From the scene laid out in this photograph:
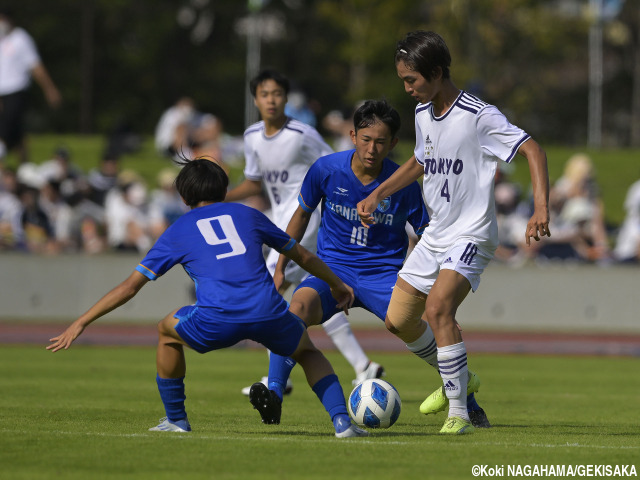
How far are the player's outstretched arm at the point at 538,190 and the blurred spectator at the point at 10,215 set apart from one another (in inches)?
543

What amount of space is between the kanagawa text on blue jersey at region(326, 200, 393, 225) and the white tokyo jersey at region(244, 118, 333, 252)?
2009 millimetres

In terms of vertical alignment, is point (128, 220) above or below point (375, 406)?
above

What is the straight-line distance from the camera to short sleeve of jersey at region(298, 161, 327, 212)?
366 inches

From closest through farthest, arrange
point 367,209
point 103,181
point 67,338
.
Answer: point 67,338 < point 367,209 < point 103,181

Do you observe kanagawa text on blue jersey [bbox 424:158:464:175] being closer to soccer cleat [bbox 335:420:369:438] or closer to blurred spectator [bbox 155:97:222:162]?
soccer cleat [bbox 335:420:369:438]

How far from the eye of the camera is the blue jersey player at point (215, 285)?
730cm

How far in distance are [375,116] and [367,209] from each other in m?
0.79

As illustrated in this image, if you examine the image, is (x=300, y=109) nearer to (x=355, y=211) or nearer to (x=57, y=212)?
(x=57, y=212)

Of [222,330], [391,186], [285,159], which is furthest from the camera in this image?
[285,159]

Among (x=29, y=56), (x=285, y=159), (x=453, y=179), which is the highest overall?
(x=29, y=56)

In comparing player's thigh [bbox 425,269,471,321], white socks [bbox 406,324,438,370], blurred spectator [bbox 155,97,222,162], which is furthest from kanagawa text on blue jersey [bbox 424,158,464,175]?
blurred spectator [bbox 155,97,222,162]

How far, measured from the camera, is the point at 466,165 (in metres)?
8.22

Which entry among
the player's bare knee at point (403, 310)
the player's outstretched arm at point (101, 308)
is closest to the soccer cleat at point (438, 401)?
the player's bare knee at point (403, 310)

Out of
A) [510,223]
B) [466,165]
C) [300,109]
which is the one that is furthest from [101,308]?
[510,223]
